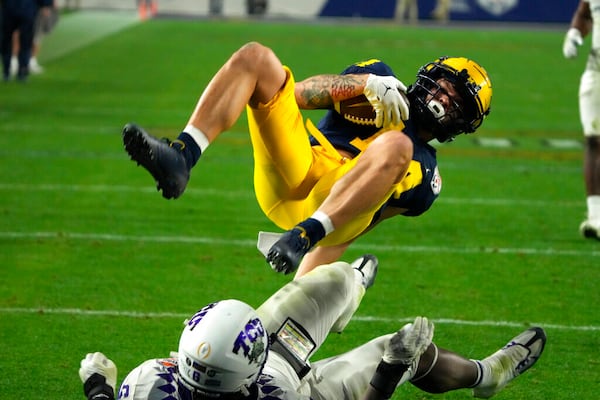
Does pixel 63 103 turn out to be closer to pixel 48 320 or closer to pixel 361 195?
pixel 48 320

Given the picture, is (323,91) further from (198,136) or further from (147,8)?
(147,8)

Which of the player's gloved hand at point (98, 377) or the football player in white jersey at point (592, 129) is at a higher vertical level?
the player's gloved hand at point (98, 377)

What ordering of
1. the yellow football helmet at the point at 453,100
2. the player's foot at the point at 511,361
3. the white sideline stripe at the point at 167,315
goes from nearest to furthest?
1. the player's foot at the point at 511,361
2. the yellow football helmet at the point at 453,100
3. the white sideline stripe at the point at 167,315

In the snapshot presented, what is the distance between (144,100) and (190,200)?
5.55 metres

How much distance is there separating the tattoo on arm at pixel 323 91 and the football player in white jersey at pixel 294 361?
803 mm

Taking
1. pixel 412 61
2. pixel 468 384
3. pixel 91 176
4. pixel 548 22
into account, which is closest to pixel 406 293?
pixel 468 384

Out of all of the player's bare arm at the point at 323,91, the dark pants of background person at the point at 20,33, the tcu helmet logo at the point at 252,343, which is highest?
the tcu helmet logo at the point at 252,343

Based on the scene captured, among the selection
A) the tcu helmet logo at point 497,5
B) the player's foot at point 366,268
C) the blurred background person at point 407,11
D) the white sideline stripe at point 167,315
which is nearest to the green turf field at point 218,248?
the white sideline stripe at point 167,315

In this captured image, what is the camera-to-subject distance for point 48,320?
583cm

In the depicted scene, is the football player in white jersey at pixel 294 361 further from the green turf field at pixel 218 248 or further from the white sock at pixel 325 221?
the green turf field at pixel 218 248

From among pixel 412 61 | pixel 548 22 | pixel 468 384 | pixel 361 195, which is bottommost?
pixel 548 22

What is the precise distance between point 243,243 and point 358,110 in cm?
253

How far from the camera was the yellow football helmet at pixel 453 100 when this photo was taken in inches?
198

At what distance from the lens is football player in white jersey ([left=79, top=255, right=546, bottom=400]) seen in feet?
11.4
